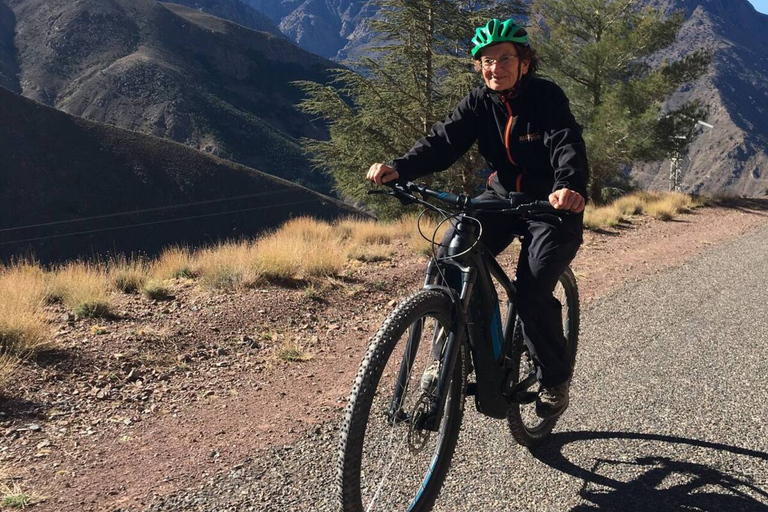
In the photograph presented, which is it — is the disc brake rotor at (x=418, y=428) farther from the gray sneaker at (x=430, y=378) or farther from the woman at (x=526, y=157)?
the woman at (x=526, y=157)

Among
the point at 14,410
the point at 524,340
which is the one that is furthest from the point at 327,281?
the point at 524,340

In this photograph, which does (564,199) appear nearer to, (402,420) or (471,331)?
(471,331)

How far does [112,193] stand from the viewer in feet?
199

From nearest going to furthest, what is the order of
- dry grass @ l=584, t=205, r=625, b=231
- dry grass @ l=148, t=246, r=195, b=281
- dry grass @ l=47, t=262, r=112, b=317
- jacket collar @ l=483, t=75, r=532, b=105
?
jacket collar @ l=483, t=75, r=532, b=105, dry grass @ l=47, t=262, r=112, b=317, dry grass @ l=148, t=246, r=195, b=281, dry grass @ l=584, t=205, r=625, b=231

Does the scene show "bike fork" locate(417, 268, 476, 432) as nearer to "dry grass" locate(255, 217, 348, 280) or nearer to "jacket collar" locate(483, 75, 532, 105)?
"jacket collar" locate(483, 75, 532, 105)

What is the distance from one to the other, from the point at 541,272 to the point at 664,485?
3.91 feet

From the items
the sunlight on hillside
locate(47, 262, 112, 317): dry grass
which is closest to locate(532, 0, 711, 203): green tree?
the sunlight on hillside

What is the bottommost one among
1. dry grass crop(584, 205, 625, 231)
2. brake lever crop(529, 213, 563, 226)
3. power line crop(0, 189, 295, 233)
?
power line crop(0, 189, 295, 233)

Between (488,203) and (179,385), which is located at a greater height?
(488,203)

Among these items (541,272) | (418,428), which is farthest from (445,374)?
(541,272)

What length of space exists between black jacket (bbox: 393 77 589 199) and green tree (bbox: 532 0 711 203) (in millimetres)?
17602

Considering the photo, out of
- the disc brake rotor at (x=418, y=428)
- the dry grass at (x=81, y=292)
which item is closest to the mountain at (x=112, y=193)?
the dry grass at (x=81, y=292)

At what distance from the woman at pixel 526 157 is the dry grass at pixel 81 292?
14.2 feet

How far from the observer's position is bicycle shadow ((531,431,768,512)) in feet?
8.75
